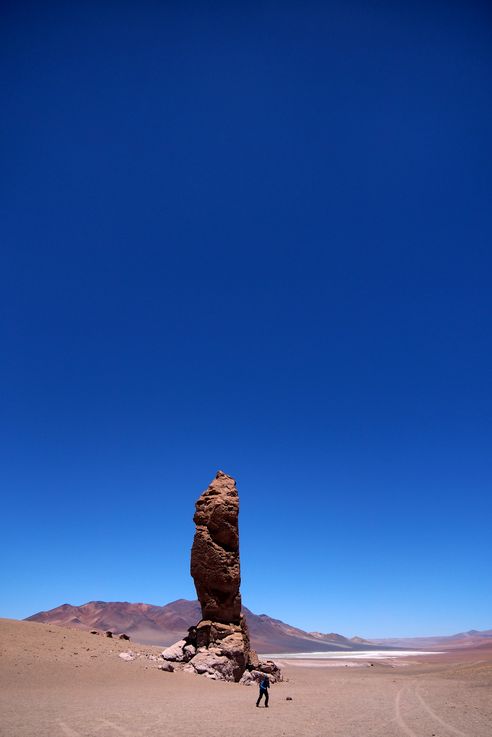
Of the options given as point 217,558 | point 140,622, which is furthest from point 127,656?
point 140,622

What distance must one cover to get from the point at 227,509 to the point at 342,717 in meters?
11.0

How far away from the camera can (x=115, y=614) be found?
155 metres

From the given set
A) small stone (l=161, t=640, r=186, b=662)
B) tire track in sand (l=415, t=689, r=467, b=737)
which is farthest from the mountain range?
tire track in sand (l=415, t=689, r=467, b=737)

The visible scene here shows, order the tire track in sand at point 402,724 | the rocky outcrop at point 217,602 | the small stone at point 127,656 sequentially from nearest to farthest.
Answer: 1. the tire track in sand at point 402,724
2. the rocky outcrop at point 217,602
3. the small stone at point 127,656

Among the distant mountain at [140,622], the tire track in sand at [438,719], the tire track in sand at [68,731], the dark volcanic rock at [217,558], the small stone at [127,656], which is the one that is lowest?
the distant mountain at [140,622]

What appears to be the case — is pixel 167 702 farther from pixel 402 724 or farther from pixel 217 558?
pixel 217 558

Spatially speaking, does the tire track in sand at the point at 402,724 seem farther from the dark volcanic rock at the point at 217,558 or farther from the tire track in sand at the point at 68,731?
the dark volcanic rock at the point at 217,558

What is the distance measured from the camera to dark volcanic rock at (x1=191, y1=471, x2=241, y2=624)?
23.6 meters

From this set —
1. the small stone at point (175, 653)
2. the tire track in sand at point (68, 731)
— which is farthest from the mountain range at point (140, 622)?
the tire track in sand at point (68, 731)

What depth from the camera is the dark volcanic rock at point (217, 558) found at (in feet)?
77.5

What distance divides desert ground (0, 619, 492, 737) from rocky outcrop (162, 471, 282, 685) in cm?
117

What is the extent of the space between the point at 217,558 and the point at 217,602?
1.98 metres

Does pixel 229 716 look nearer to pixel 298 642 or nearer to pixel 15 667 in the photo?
pixel 15 667

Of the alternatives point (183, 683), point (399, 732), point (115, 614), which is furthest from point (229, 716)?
point (115, 614)
